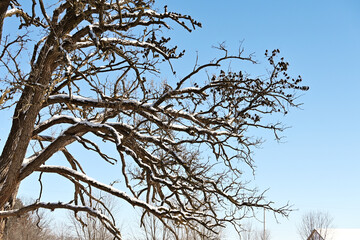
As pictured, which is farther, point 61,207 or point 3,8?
point 61,207

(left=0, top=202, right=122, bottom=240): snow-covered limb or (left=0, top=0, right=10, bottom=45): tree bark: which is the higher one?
(left=0, top=0, right=10, bottom=45): tree bark

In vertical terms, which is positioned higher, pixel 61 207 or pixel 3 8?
pixel 3 8

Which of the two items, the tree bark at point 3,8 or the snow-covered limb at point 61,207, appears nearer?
the tree bark at point 3,8

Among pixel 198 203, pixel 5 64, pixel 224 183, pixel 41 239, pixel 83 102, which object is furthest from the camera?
pixel 41 239

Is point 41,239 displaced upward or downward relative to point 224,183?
upward

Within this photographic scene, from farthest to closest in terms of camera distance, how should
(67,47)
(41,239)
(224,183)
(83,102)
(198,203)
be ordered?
(41,239) → (198,203) → (224,183) → (83,102) → (67,47)

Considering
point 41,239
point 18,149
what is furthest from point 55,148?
point 41,239

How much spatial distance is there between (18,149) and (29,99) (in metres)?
1.20

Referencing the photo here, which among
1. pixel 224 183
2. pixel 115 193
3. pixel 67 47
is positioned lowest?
pixel 115 193

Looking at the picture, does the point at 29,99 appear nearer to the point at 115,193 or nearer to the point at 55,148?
the point at 55,148

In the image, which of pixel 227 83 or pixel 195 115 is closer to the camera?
pixel 227 83

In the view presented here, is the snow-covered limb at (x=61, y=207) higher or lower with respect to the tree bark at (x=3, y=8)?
lower

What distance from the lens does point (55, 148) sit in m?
9.99

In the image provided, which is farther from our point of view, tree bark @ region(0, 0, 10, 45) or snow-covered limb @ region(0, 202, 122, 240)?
snow-covered limb @ region(0, 202, 122, 240)
